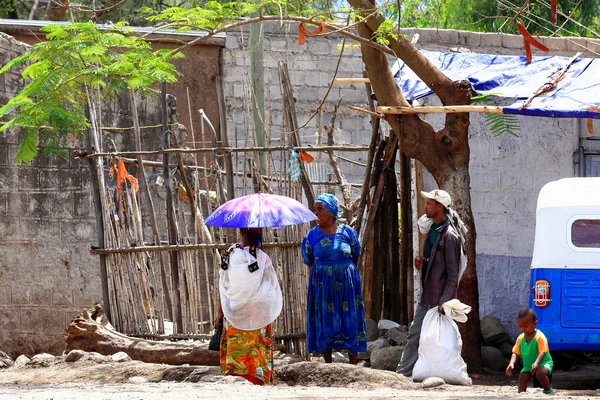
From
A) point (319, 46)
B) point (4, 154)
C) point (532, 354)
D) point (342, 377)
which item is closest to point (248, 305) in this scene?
point (342, 377)

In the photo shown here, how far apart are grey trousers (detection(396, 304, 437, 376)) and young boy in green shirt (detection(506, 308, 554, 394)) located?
112 cm

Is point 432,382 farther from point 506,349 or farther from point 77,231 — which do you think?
point 77,231

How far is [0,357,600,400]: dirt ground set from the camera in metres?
6.73

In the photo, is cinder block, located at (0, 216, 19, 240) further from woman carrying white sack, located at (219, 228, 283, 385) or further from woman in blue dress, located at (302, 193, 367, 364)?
woman carrying white sack, located at (219, 228, 283, 385)

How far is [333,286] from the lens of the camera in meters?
8.49

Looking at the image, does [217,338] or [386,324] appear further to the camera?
[386,324]

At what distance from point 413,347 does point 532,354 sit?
1.36 metres

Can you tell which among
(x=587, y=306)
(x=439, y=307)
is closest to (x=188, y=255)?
(x=439, y=307)

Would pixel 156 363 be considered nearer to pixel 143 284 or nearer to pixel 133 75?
pixel 143 284

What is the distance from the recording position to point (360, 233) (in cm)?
1013

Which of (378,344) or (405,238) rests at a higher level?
(405,238)

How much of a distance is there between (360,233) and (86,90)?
287 centimetres

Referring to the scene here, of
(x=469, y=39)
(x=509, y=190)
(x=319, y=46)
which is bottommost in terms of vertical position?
(x=509, y=190)

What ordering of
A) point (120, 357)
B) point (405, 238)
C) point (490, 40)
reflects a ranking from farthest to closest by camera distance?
1. point (490, 40)
2. point (405, 238)
3. point (120, 357)
